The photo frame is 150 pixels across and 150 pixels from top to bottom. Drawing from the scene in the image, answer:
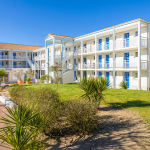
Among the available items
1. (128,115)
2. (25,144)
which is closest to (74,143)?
(25,144)

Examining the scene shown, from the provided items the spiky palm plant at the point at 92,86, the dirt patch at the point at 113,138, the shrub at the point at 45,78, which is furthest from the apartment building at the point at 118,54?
the dirt patch at the point at 113,138

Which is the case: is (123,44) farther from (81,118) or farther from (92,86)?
(81,118)

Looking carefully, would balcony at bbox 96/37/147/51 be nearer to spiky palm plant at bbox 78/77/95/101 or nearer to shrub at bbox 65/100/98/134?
spiky palm plant at bbox 78/77/95/101

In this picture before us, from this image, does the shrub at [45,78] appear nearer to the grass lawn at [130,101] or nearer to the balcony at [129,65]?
the balcony at [129,65]

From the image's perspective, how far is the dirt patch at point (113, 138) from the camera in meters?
4.57

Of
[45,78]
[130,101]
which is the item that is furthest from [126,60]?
[45,78]

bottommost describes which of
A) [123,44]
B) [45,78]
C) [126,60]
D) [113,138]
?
[113,138]

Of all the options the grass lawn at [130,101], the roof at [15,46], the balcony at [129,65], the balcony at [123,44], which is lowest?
the grass lawn at [130,101]

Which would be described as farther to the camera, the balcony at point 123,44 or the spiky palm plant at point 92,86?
the balcony at point 123,44

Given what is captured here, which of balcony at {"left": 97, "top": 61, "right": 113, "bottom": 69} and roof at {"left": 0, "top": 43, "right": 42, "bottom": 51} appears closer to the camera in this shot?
balcony at {"left": 97, "top": 61, "right": 113, "bottom": 69}

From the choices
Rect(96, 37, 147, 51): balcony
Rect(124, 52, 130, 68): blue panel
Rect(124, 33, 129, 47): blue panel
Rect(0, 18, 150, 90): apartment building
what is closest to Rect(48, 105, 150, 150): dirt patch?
Rect(0, 18, 150, 90): apartment building

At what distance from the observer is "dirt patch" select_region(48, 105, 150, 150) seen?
15.0ft

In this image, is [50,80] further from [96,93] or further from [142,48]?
[96,93]

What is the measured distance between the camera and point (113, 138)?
5113 mm
